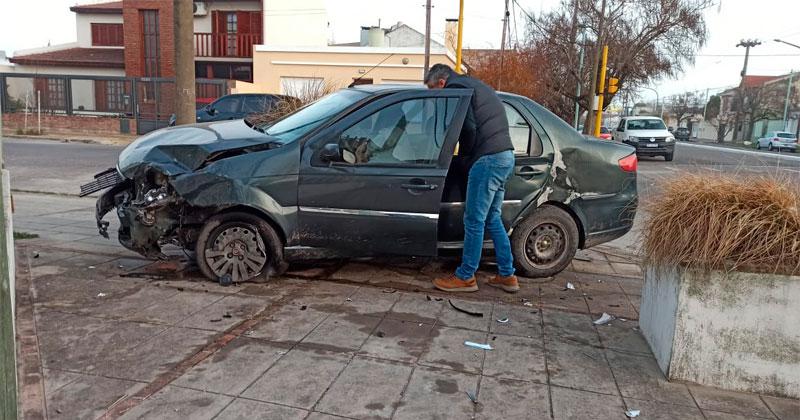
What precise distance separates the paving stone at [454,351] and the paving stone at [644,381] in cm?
86

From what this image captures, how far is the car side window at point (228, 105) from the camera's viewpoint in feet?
56.6

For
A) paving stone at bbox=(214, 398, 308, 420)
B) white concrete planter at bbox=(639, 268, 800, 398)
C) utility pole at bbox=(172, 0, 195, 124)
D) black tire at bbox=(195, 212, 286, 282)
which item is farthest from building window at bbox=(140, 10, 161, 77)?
white concrete planter at bbox=(639, 268, 800, 398)

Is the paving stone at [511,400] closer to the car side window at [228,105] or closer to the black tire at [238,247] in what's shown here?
the black tire at [238,247]

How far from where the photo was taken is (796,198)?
3385 millimetres

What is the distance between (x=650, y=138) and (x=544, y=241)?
21.5 meters

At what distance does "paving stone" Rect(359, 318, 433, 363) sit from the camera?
374cm

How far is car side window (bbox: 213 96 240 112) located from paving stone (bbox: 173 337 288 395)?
1446 centimetres

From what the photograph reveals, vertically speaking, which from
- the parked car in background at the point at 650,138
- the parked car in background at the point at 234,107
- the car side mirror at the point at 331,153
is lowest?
the parked car in background at the point at 650,138

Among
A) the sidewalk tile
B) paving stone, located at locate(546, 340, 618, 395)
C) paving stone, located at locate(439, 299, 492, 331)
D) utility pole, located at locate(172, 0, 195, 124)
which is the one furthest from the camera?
utility pole, located at locate(172, 0, 195, 124)

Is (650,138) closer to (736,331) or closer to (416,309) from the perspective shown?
(416,309)

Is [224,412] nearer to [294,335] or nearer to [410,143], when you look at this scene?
[294,335]

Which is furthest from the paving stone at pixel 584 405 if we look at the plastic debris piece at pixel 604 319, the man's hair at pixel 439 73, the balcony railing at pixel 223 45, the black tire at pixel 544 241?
the balcony railing at pixel 223 45

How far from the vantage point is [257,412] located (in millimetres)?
2963

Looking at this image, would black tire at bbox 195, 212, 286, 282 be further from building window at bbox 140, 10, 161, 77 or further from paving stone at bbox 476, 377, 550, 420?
building window at bbox 140, 10, 161, 77
